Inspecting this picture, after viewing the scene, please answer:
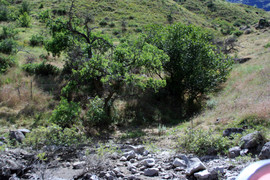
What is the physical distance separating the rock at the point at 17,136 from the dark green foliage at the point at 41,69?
19.1ft

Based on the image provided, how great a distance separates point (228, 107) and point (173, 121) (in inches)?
103

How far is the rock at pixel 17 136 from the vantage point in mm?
6996

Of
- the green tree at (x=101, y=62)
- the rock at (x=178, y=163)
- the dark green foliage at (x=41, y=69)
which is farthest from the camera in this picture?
the dark green foliage at (x=41, y=69)

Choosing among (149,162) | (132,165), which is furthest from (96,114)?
(149,162)

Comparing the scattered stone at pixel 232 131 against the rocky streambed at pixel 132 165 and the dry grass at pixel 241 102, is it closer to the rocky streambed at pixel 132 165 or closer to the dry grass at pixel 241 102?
the rocky streambed at pixel 132 165

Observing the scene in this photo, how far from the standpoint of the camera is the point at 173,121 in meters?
10.7

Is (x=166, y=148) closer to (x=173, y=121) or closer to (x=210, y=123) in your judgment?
(x=210, y=123)

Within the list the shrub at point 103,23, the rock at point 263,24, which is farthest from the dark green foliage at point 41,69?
the rock at point 263,24

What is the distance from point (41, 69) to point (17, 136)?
6.45m

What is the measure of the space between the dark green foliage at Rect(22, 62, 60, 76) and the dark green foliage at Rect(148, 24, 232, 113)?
5.95m

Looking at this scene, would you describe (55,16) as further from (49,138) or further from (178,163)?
(178,163)

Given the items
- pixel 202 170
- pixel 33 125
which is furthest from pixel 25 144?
pixel 202 170

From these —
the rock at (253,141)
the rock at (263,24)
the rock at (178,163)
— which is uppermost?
the rock at (263,24)

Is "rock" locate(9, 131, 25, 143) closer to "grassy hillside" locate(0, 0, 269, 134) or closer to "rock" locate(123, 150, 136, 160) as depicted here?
"grassy hillside" locate(0, 0, 269, 134)
